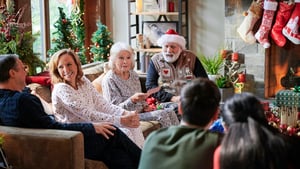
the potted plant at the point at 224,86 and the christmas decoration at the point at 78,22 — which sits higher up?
the christmas decoration at the point at 78,22

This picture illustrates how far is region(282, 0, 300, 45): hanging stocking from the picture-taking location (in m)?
5.89

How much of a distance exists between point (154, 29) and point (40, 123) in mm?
3904

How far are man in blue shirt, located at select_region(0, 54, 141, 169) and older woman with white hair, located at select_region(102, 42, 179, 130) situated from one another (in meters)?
0.85

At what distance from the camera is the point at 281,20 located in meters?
6.04

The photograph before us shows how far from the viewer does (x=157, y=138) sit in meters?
2.06

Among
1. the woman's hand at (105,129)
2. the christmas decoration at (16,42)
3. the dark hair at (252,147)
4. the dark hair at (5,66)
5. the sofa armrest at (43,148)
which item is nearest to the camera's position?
the dark hair at (252,147)

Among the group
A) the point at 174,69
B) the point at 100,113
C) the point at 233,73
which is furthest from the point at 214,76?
A: the point at 100,113

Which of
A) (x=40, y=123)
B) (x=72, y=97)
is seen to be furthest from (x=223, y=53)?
(x=40, y=123)

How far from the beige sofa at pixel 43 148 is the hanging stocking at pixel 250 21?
3617 mm

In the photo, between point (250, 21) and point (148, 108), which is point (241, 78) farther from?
point (148, 108)

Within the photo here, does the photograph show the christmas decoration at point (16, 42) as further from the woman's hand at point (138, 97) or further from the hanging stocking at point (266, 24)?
the hanging stocking at point (266, 24)

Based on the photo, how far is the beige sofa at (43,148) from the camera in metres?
2.98

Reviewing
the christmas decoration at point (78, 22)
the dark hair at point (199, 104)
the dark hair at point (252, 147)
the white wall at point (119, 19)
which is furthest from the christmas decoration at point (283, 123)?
the white wall at point (119, 19)

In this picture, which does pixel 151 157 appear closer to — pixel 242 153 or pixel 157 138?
pixel 157 138
